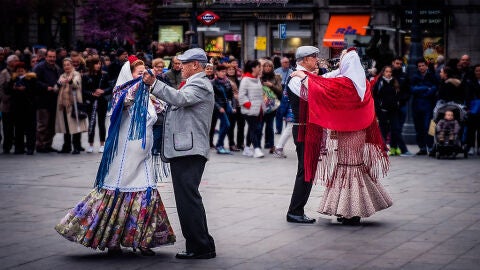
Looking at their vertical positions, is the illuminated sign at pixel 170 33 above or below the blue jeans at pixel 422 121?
above

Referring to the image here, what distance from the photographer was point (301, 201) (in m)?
10.3

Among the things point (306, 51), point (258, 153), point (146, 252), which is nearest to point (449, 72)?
point (258, 153)

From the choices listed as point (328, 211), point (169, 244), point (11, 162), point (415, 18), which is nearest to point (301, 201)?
point (328, 211)

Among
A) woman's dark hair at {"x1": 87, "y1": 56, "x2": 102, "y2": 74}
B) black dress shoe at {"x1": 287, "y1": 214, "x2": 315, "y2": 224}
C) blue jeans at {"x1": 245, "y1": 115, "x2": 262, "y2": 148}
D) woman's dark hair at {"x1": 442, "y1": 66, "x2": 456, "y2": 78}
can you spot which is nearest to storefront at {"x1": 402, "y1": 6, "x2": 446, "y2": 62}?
woman's dark hair at {"x1": 442, "y1": 66, "x2": 456, "y2": 78}

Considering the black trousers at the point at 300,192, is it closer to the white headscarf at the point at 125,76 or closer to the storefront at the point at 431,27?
the white headscarf at the point at 125,76

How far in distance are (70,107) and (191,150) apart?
34.1 feet

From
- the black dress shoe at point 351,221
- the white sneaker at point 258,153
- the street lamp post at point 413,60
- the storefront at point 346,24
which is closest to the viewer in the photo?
the black dress shoe at point 351,221

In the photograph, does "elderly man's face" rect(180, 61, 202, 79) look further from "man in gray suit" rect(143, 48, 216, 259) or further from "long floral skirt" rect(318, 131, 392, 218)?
"long floral skirt" rect(318, 131, 392, 218)

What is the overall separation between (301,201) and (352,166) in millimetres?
647

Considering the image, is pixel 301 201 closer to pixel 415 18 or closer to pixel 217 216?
pixel 217 216

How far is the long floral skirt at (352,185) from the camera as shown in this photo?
1012 centimetres

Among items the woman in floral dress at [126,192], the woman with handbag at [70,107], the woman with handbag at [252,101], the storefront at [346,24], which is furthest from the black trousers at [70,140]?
the storefront at [346,24]

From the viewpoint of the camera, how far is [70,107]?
18203 mm

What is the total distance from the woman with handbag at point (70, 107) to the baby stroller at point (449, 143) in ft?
20.9
